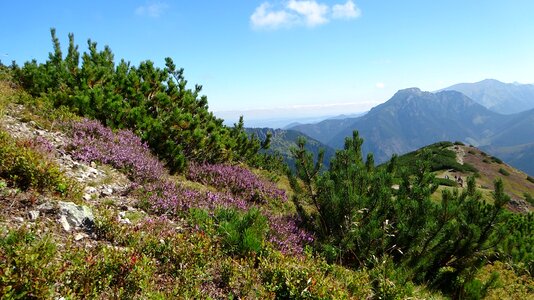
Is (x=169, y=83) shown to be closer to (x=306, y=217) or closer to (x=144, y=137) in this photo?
(x=144, y=137)

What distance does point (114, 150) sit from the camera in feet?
32.4

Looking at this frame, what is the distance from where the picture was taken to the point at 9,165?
21.1 feet

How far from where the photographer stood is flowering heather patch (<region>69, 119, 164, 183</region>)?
925 centimetres

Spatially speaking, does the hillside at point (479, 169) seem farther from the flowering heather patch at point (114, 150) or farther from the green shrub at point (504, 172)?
the flowering heather patch at point (114, 150)

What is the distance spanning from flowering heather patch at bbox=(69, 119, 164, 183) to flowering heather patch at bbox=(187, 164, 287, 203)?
1888mm

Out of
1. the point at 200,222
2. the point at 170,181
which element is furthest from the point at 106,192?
the point at 200,222

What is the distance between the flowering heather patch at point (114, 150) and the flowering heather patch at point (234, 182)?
74.3 inches

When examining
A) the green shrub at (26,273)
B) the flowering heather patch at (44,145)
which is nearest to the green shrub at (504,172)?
the flowering heather patch at (44,145)

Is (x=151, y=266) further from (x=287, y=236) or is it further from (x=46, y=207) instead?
(x=287, y=236)

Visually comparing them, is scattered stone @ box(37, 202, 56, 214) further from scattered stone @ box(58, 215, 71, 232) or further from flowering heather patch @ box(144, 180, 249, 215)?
flowering heather patch @ box(144, 180, 249, 215)

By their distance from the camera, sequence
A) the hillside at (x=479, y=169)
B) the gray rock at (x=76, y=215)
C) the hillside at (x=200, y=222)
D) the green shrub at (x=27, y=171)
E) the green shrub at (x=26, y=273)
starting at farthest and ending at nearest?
the hillside at (x=479, y=169)
the green shrub at (x=27, y=171)
the gray rock at (x=76, y=215)
the hillside at (x=200, y=222)
the green shrub at (x=26, y=273)

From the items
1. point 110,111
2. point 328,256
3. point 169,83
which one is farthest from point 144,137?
point 328,256

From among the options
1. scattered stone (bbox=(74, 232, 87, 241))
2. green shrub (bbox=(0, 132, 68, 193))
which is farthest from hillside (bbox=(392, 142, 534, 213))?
scattered stone (bbox=(74, 232, 87, 241))

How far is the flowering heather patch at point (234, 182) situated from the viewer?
1171cm
